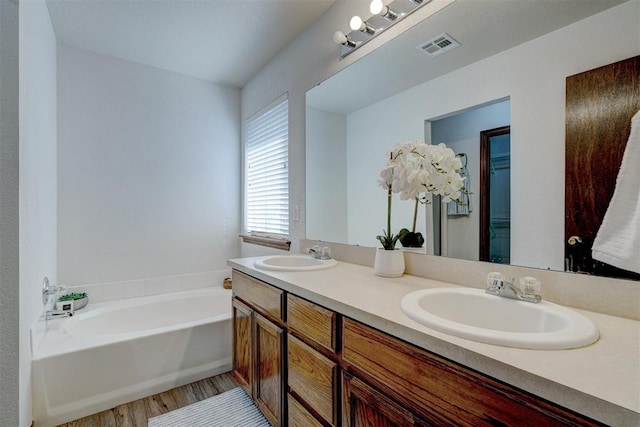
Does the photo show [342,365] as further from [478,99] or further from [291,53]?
[291,53]

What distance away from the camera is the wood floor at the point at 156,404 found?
1698 millimetres

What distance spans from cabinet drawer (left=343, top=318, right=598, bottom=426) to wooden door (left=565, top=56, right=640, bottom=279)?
1.81 ft

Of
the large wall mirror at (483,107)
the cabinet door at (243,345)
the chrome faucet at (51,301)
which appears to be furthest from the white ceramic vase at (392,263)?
the chrome faucet at (51,301)

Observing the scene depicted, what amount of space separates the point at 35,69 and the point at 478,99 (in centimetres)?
229

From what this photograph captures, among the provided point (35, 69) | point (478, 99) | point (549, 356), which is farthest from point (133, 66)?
point (549, 356)

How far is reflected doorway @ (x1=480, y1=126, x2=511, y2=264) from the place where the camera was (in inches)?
42.8

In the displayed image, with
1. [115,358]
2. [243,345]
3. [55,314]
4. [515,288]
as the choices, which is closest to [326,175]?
[243,345]

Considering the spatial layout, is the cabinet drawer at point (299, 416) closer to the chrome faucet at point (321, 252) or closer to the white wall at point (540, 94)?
the chrome faucet at point (321, 252)

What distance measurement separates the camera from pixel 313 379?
3.71 ft

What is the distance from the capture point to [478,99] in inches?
46.7

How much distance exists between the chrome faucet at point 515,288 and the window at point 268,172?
1.66 m

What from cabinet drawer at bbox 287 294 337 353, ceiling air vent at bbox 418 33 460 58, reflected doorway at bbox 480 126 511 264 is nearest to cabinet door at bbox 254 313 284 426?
cabinet drawer at bbox 287 294 337 353

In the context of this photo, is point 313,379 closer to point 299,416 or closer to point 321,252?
point 299,416
